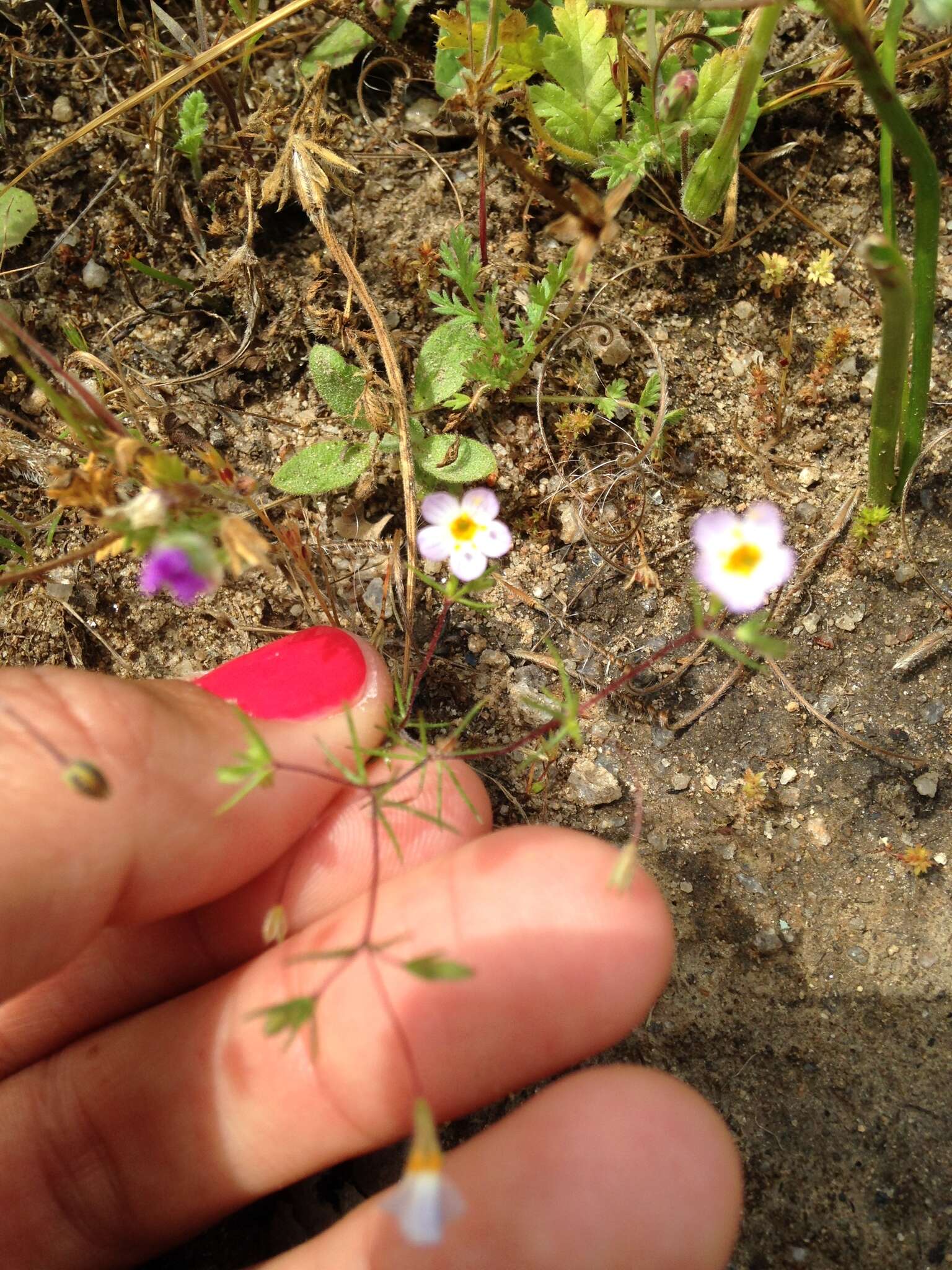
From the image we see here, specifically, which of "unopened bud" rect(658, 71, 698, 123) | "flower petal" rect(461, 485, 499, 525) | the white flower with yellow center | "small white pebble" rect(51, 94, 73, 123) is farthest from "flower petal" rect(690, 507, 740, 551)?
"small white pebble" rect(51, 94, 73, 123)

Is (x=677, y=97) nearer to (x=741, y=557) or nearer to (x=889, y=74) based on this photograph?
(x=889, y=74)

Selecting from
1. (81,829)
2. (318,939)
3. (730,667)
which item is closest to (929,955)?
(730,667)

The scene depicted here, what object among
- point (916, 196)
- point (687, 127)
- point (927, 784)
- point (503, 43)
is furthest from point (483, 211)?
point (927, 784)

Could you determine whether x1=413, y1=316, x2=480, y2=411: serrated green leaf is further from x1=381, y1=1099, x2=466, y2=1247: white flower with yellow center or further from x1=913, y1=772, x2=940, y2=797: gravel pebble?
x1=381, y1=1099, x2=466, y2=1247: white flower with yellow center

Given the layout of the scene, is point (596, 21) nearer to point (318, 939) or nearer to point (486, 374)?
point (486, 374)

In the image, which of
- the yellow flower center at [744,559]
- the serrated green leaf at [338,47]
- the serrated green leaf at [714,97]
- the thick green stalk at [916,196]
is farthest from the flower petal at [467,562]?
the serrated green leaf at [338,47]

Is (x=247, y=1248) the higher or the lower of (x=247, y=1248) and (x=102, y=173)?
the lower
